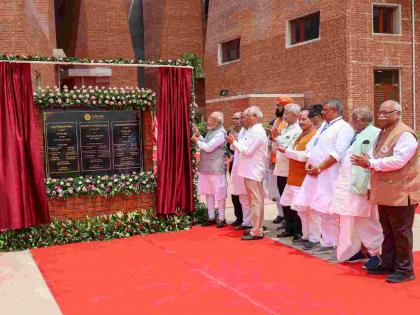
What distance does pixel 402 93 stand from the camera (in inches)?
752

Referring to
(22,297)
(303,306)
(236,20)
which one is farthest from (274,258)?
(236,20)

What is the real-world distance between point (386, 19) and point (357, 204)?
15409mm

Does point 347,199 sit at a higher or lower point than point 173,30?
lower

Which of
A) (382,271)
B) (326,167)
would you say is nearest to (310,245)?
(326,167)

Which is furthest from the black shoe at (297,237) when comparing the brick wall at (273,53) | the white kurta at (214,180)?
the brick wall at (273,53)

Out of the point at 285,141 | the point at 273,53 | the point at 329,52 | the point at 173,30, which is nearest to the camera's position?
the point at 285,141

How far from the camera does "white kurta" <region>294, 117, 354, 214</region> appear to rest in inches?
231

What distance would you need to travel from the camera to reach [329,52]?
1903 centimetres

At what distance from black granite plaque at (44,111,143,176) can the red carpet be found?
1.20 meters

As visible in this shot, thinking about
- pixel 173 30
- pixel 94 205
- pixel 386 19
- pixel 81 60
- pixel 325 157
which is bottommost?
pixel 94 205

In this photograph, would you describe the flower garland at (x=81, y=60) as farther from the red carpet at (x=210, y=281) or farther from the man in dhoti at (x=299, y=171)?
the red carpet at (x=210, y=281)

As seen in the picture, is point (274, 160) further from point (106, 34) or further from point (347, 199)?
point (106, 34)

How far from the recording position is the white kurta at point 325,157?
19.2ft

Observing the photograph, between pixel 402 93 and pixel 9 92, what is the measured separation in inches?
618
